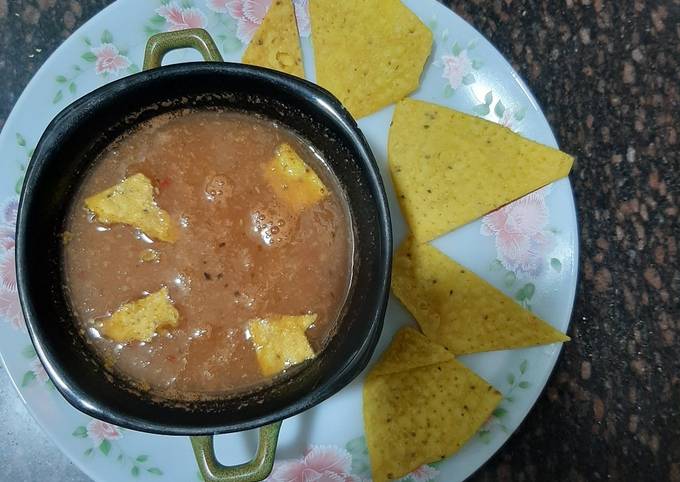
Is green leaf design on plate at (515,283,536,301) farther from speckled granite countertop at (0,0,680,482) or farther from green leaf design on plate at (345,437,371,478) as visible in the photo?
green leaf design on plate at (345,437,371,478)

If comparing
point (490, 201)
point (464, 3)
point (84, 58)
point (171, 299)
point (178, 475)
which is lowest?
point (178, 475)

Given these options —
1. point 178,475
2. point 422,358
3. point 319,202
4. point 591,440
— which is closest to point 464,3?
point 319,202

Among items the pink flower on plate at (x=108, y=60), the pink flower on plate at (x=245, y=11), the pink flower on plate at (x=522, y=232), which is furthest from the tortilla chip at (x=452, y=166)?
the pink flower on plate at (x=108, y=60)

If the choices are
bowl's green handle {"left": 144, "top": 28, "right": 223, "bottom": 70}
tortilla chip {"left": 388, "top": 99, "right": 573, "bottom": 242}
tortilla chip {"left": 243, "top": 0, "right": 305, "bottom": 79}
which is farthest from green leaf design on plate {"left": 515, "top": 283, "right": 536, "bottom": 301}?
bowl's green handle {"left": 144, "top": 28, "right": 223, "bottom": 70}

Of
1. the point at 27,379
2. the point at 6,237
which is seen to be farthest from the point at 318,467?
the point at 6,237

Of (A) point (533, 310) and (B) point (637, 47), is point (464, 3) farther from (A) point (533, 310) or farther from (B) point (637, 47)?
(A) point (533, 310)

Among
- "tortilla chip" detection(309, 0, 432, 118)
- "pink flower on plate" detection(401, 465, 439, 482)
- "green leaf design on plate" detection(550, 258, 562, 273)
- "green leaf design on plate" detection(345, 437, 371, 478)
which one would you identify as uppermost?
"tortilla chip" detection(309, 0, 432, 118)

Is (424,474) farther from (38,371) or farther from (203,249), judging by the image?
(38,371)
